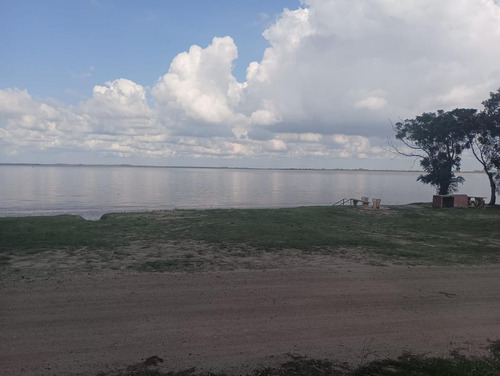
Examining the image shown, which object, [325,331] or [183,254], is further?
[183,254]

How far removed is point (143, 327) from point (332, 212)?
20.7 m

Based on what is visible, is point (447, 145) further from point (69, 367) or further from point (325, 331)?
Answer: point (69, 367)

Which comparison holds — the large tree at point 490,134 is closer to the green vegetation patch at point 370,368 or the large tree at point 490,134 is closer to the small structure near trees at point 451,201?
the small structure near trees at point 451,201

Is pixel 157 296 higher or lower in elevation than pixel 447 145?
lower

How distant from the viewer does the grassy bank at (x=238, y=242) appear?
11.0 meters

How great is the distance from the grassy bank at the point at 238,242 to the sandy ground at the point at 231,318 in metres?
1.79

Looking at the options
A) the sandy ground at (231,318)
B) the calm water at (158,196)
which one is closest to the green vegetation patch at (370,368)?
the sandy ground at (231,318)

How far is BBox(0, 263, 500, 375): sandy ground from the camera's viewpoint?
544cm

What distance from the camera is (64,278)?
8734mm

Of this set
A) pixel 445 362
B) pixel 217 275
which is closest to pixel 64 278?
pixel 217 275

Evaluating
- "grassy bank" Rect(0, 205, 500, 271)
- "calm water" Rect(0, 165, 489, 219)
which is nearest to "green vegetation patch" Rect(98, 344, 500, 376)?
"grassy bank" Rect(0, 205, 500, 271)

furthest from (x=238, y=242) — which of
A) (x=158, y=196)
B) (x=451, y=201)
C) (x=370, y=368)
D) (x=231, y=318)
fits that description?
(x=158, y=196)

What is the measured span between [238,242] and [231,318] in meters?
7.33

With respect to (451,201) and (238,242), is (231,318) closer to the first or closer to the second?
(238,242)
